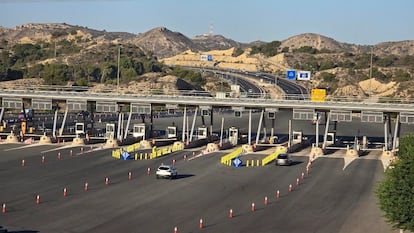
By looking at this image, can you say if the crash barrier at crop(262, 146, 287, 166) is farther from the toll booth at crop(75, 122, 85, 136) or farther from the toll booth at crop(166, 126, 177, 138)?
the toll booth at crop(75, 122, 85, 136)

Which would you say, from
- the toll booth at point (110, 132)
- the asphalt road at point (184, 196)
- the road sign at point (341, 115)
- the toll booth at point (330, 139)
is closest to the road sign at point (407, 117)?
the road sign at point (341, 115)

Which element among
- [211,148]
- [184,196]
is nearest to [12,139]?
[211,148]

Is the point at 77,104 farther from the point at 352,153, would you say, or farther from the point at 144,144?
the point at 352,153

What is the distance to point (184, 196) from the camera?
Result: 151 feet

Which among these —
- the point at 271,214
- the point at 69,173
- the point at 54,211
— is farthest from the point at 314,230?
the point at 69,173

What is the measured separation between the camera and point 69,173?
181 ft

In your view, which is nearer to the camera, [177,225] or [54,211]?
[177,225]

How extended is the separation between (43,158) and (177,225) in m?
30.7

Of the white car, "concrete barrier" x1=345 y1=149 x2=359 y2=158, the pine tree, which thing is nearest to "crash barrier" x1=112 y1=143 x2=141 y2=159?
the white car

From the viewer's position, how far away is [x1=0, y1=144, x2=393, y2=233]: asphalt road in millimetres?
37031

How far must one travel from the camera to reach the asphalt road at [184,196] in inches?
1458

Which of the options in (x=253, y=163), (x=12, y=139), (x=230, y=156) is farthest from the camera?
A: (x=12, y=139)

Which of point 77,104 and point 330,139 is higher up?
point 77,104

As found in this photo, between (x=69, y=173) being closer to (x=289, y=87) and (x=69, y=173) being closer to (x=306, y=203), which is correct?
(x=306, y=203)
